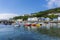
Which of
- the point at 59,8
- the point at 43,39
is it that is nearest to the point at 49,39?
the point at 43,39

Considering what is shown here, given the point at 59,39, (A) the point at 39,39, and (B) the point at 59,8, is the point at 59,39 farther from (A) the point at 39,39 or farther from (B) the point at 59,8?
(B) the point at 59,8

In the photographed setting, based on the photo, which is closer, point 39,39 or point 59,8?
point 39,39

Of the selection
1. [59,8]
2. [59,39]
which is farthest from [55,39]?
[59,8]

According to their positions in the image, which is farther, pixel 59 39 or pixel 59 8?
pixel 59 8

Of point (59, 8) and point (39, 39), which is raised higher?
point (59, 8)

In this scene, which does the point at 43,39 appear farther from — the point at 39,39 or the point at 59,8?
the point at 59,8

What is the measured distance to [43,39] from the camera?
1798 cm

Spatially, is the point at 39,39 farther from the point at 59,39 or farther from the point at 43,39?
the point at 59,39

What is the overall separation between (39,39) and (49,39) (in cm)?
103

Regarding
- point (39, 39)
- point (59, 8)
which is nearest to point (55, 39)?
point (39, 39)

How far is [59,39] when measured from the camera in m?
17.4

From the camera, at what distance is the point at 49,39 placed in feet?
59.0

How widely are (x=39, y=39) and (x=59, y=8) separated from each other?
110m

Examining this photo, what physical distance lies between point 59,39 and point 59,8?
11016 cm
